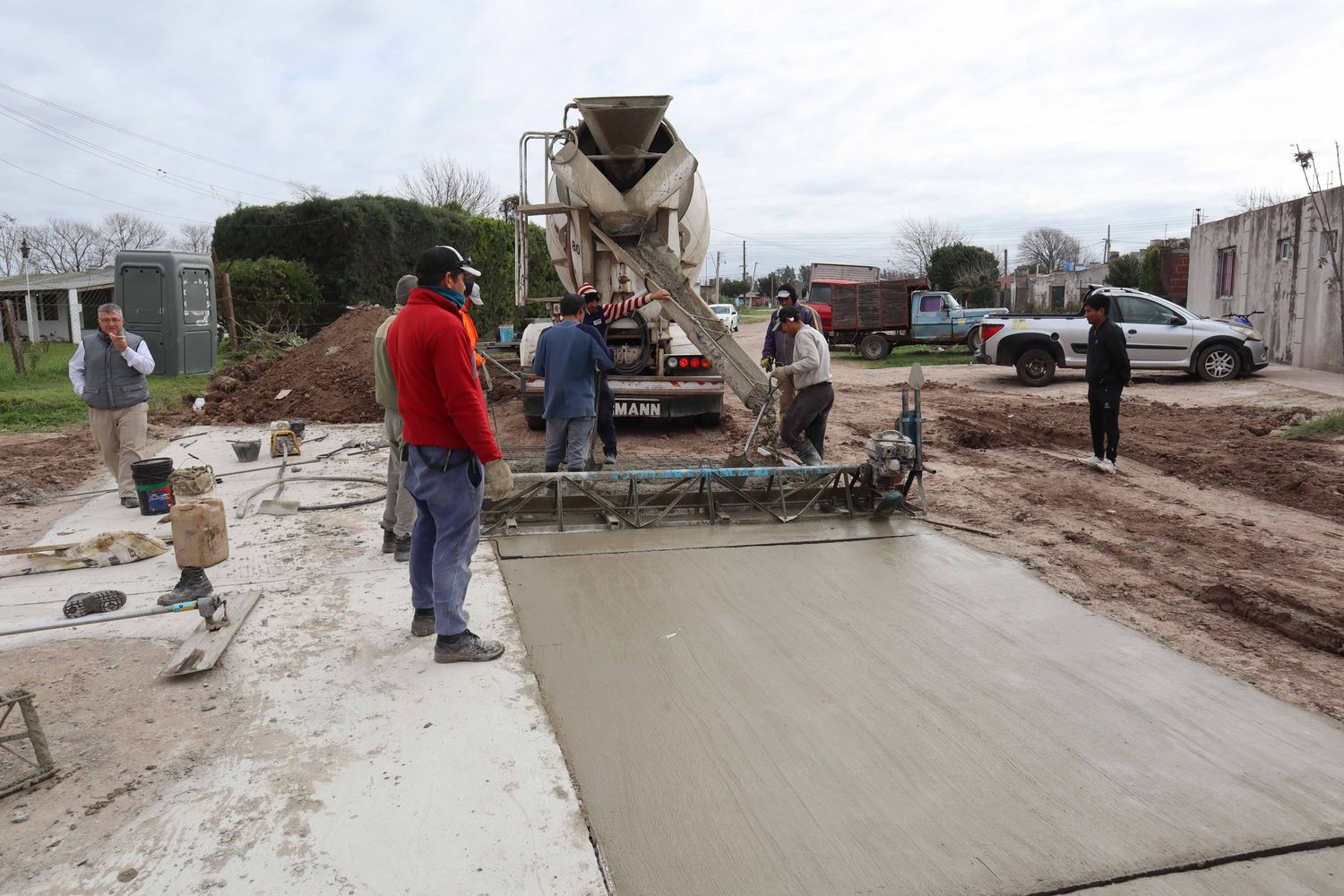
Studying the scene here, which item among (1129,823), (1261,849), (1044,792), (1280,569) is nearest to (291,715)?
(1044,792)

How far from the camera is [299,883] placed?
2381 mm

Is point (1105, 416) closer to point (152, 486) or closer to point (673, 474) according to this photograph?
point (673, 474)

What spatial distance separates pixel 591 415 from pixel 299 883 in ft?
→ 15.9

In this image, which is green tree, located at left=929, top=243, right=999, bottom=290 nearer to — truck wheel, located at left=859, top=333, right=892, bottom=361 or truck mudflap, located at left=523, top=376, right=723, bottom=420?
truck wheel, located at left=859, top=333, right=892, bottom=361

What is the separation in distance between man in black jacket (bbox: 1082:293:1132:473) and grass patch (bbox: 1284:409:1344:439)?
3.36 metres

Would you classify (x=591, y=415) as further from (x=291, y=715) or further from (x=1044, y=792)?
(x=1044, y=792)

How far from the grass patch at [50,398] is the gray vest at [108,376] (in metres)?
2.87

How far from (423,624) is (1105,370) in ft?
21.8

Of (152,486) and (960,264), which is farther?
(960,264)

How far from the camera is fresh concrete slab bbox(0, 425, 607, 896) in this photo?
246 centimetres

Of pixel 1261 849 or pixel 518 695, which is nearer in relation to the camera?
pixel 1261 849

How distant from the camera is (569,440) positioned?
704 cm

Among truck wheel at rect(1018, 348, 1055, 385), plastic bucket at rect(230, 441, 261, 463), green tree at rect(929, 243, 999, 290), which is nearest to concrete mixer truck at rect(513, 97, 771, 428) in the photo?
plastic bucket at rect(230, 441, 261, 463)

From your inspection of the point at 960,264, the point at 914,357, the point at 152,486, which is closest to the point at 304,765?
the point at 152,486
